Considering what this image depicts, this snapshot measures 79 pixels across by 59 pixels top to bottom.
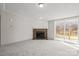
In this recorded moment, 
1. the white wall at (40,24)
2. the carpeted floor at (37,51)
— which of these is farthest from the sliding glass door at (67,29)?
the carpeted floor at (37,51)

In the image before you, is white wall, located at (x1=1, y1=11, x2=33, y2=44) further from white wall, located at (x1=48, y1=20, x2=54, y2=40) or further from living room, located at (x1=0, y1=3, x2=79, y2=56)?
white wall, located at (x1=48, y1=20, x2=54, y2=40)

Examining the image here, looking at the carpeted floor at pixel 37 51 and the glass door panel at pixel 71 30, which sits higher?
the glass door panel at pixel 71 30

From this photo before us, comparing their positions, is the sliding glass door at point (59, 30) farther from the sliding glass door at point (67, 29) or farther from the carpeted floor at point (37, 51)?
the carpeted floor at point (37, 51)

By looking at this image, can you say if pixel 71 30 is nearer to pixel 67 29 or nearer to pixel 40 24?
pixel 67 29

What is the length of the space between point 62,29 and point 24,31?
3.36 metres

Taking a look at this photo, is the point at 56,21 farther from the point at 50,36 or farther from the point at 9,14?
the point at 9,14

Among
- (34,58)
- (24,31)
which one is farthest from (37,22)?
(34,58)

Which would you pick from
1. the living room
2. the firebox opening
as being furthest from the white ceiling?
the firebox opening

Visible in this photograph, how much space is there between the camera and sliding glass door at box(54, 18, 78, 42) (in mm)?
7791

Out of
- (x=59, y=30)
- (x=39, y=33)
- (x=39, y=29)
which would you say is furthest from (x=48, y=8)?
(x=39, y=33)

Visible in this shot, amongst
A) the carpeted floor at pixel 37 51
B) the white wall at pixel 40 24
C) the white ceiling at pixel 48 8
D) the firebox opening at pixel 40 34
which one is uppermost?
the white ceiling at pixel 48 8

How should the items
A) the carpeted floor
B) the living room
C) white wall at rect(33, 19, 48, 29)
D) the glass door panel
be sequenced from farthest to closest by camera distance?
white wall at rect(33, 19, 48, 29), the glass door panel, the living room, the carpeted floor

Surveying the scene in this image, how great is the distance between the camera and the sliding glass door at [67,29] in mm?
7791

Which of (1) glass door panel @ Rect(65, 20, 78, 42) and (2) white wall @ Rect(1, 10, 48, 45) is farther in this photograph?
(1) glass door panel @ Rect(65, 20, 78, 42)
